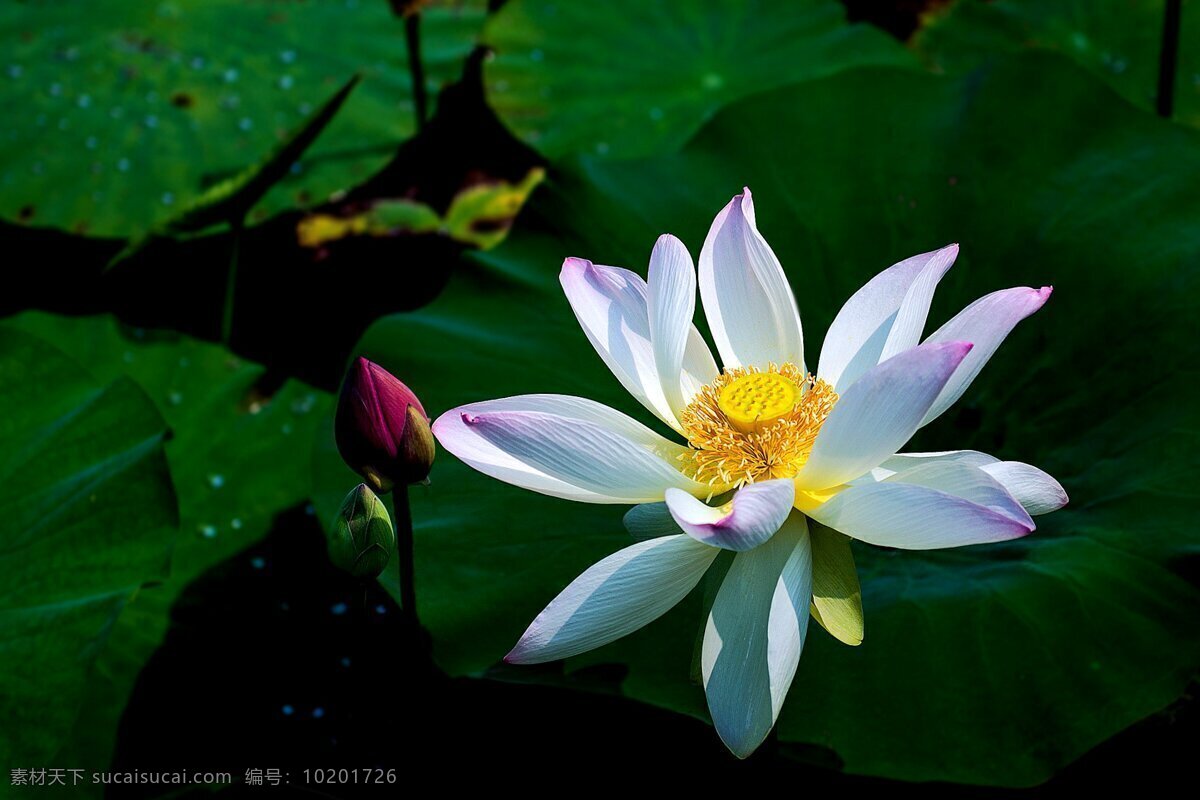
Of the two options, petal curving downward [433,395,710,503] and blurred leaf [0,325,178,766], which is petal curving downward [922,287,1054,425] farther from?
blurred leaf [0,325,178,766]

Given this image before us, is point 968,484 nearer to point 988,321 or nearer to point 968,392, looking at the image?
point 988,321

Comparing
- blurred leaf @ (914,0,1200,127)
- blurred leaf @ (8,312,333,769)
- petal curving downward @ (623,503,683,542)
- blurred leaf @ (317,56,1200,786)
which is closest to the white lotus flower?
petal curving downward @ (623,503,683,542)

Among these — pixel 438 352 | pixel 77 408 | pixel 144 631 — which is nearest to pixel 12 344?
pixel 77 408

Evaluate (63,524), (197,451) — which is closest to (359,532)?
(63,524)

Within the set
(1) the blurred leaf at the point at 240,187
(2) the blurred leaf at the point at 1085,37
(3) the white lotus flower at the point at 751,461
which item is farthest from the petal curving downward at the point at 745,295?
(2) the blurred leaf at the point at 1085,37

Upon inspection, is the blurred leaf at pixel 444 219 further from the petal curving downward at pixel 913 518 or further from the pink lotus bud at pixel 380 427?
the petal curving downward at pixel 913 518
